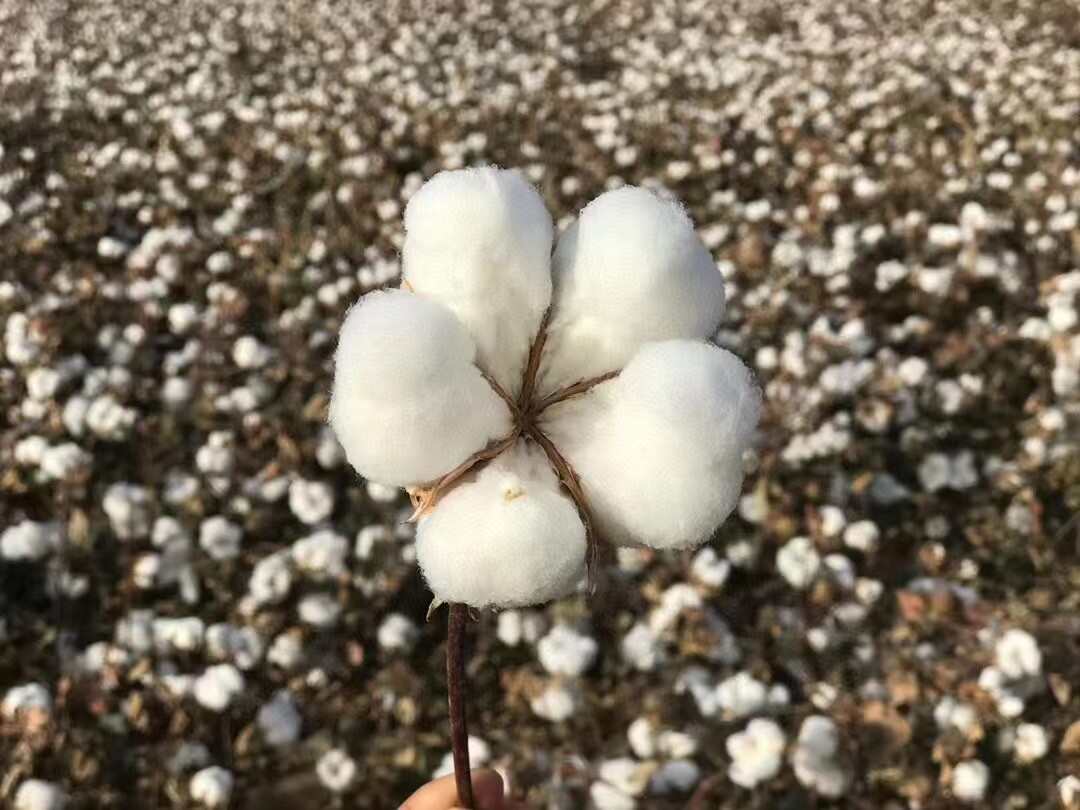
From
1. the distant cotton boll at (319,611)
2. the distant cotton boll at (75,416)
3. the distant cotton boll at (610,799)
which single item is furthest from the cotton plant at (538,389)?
the distant cotton boll at (75,416)

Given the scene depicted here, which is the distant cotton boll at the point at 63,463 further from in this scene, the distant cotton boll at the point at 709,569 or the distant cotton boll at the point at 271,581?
the distant cotton boll at the point at 709,569

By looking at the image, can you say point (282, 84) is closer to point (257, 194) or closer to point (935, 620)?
point (257, 194)

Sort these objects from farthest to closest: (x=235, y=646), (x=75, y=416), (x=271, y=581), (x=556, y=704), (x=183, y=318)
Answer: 1. (x=183, y=318)
2. (x=75, y=416)
3. (x=271, y=581)
4. (x=235, y=646)
5. (x=556, y=704)

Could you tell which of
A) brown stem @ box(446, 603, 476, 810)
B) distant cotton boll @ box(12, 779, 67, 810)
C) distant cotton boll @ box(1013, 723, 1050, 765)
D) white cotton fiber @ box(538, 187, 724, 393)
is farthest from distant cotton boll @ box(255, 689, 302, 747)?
white cotton fiber @ box(538, 187, 724, 393)

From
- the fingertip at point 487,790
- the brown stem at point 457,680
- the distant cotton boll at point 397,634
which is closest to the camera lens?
the brown stem at point 457,680

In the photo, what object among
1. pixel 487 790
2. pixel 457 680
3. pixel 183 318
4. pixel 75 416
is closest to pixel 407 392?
pixel 457 680

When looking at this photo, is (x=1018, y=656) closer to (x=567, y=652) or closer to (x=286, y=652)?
(x=567, y=652)
